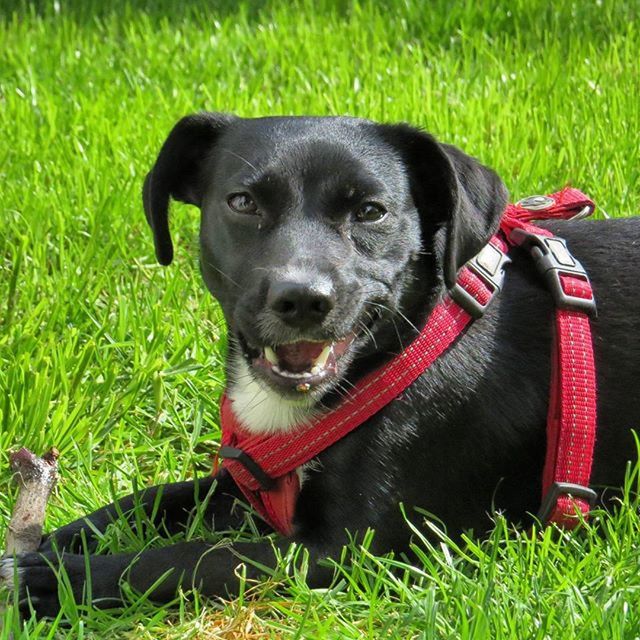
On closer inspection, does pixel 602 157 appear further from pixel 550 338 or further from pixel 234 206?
pixel 234 206

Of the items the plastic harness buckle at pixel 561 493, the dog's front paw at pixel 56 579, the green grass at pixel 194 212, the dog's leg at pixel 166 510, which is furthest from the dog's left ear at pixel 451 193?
the dog's front paw at pixel 56 579

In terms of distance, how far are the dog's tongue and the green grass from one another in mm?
403

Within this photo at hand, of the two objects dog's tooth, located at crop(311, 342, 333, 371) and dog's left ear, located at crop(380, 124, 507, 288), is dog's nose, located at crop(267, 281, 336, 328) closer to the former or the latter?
dog's tooth, located at crop(311, 342, 333, 371)

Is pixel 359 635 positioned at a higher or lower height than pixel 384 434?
lower

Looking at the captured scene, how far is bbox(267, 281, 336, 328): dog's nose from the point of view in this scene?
2.42 meters

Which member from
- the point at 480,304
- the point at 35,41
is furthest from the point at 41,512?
the point at 35,41

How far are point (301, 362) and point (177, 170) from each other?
0.66m

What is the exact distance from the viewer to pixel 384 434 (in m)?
2.67

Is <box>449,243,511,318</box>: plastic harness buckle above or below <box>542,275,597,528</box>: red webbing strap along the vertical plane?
above

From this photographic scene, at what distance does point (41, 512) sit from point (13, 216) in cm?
171

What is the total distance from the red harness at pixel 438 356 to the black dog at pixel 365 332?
0.12 feet

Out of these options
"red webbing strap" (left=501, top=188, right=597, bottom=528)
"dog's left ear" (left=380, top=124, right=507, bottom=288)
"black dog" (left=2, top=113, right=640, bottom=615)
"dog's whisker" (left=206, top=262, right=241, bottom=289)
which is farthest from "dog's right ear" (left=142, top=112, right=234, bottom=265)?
"red webbing strap" (left=501, top=188, right=597, bottom=528)

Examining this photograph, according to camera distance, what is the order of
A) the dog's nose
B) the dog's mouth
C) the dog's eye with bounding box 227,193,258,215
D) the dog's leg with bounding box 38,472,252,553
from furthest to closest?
the dog's leg with bounding box 38,472,252,553 < the dog's eye with bounding box 227,193,258,215 < the dog's mouth < the dog's nose

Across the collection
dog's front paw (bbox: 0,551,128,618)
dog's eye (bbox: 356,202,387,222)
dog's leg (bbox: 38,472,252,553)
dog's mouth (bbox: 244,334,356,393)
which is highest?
dog's eye (bbox: 356,202,387,222)
